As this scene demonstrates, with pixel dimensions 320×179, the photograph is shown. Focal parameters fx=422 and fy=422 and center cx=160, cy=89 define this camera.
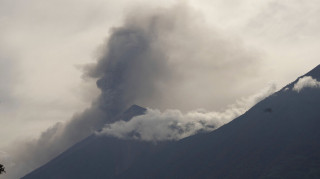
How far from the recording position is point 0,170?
50.2 metres

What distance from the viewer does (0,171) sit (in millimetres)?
50062

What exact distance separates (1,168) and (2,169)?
0.18m

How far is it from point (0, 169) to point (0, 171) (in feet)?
1.33

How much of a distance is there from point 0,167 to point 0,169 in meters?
0.31

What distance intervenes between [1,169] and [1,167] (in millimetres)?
354

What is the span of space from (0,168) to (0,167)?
0.12m

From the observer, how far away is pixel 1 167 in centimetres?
5088

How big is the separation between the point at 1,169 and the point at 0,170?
0.38 metres

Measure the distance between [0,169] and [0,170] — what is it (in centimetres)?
22

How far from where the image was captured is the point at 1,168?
50.8m

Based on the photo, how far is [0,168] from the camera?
5059 centimetres

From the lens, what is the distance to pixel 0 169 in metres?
50.4

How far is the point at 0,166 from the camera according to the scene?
166 ft

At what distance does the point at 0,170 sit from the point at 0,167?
0.52 meters
